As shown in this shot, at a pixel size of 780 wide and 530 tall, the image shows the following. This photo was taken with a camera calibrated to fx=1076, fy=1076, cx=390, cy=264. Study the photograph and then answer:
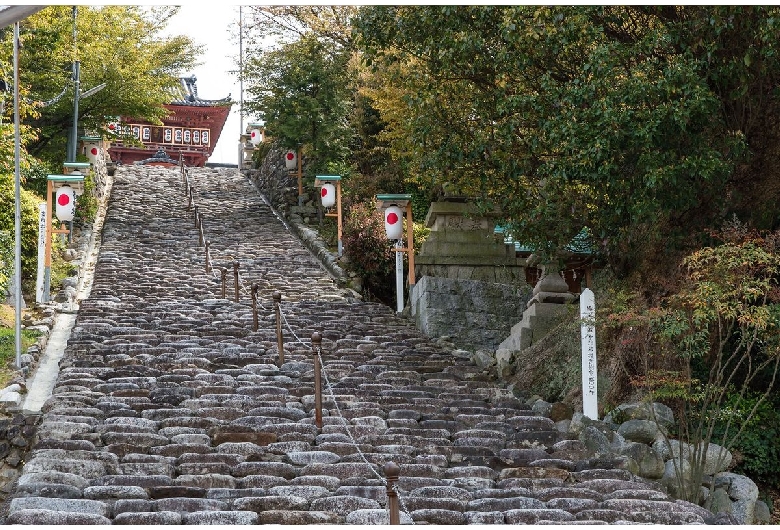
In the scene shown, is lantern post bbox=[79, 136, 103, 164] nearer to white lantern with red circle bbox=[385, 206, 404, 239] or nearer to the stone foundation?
white lantern with red circle bbox=[385, 206, 404, 239]

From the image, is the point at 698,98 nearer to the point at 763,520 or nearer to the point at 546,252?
the point at 546,252

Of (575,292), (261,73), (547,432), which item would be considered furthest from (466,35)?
(261,73)

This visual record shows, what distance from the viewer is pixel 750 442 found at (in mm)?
12617

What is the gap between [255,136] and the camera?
126ft

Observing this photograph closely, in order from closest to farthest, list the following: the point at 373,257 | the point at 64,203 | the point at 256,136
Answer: the point at 64,203 < the point at 373,257 < the point at 256,136

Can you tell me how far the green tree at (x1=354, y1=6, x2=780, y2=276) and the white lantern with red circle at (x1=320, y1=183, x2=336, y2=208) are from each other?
762cm

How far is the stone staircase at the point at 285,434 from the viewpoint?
30.7 ft

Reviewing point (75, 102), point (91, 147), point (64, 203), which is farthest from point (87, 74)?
point (64, 203)

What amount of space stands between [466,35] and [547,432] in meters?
5.52

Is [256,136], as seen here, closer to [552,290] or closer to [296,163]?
[296,163]

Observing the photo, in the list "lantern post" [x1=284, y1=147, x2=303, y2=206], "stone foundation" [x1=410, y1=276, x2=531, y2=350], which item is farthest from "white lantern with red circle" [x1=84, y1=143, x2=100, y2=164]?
"stone foundation" [x1=410, y1=276, x2=531, y2=350]

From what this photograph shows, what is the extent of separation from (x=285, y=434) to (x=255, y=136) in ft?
92.4

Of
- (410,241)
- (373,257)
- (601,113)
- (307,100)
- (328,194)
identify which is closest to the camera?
(601,113)

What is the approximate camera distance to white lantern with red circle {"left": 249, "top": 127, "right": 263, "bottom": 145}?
125 ft
